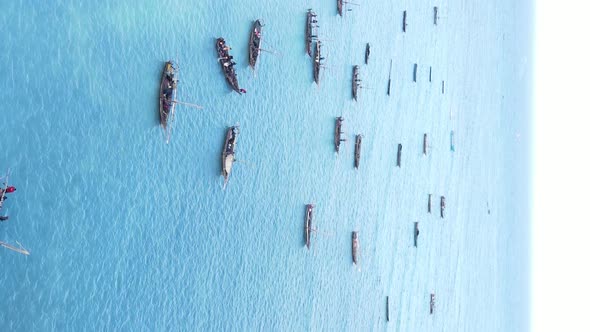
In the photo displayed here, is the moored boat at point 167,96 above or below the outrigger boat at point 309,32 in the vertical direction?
below

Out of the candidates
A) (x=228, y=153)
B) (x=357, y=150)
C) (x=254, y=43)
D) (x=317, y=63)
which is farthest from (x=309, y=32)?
(x=228, y=153)

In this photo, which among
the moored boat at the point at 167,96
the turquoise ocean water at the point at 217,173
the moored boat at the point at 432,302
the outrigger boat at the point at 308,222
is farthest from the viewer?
the moored boat at the point at 432,302

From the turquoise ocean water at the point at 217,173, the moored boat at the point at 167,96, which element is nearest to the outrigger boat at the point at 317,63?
the turquoise ocean water at the point at 217,173

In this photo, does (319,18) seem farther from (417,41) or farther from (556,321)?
(556,321)

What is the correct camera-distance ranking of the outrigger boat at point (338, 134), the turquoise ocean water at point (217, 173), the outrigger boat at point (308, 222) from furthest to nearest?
the outrigger boat at point (338, 134), the outrigger boat at point (308, 222), the turquoise ocean water at point (217, 173)

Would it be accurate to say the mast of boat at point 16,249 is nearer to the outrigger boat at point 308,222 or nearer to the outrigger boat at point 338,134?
the outrigger boat at point 308,222

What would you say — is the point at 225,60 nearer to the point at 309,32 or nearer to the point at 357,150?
the point at 309,32

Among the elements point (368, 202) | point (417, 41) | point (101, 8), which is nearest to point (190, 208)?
point (101, 8)
